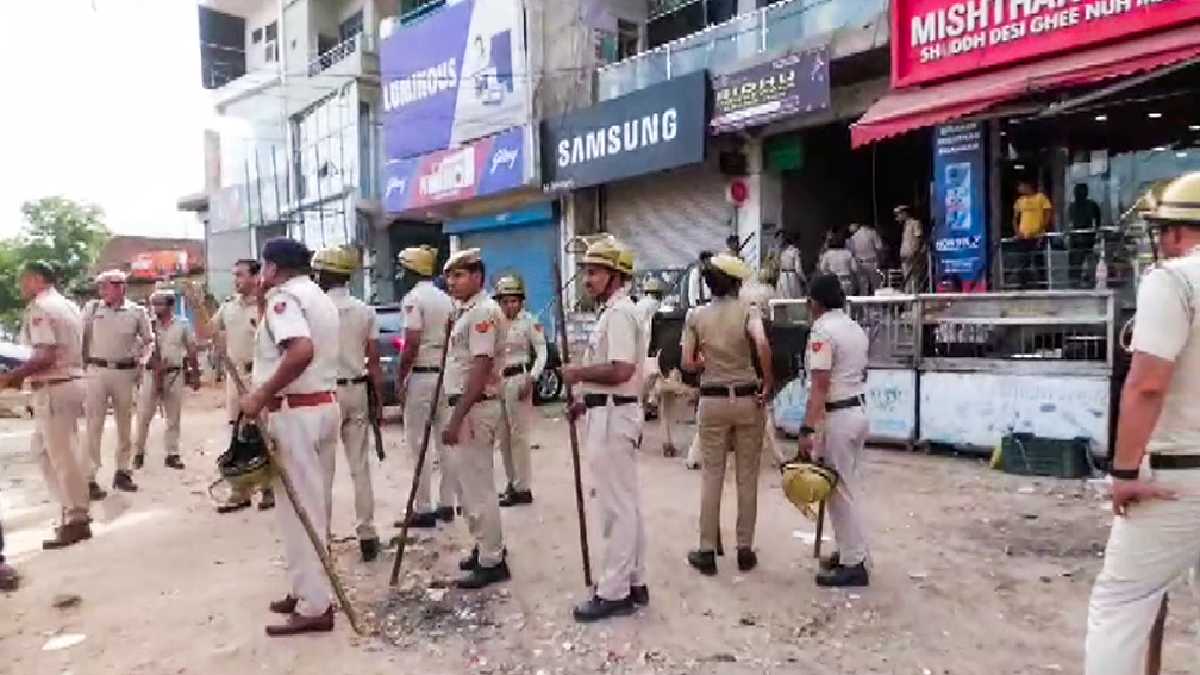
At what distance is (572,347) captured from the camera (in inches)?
637

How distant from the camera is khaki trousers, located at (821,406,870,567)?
18.0 ft

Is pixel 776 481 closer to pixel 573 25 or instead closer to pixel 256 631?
pixel 256 631

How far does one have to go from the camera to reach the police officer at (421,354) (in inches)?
276

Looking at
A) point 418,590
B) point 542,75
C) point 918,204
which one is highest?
point 542,75

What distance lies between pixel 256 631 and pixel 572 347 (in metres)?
11.3

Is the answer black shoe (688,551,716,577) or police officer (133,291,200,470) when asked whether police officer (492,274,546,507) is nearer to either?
black shoe (688,551,716,577)

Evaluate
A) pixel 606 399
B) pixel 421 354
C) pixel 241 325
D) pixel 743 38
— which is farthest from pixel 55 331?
pixel 743 38

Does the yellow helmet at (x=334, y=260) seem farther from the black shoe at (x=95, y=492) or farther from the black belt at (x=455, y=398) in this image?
the black shoe at (x=95, y=492)

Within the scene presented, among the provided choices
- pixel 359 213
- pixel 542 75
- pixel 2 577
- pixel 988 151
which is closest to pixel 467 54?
pixel 542 75

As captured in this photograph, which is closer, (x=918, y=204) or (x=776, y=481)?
(x=776, y=481)

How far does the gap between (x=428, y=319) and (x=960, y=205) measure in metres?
7.67

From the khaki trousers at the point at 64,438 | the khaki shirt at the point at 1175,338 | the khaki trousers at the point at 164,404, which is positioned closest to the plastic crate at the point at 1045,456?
the khaki shirt at the point at 1175,338

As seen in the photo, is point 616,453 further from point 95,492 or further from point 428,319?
point 95,492

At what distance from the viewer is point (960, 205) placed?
12.1m
